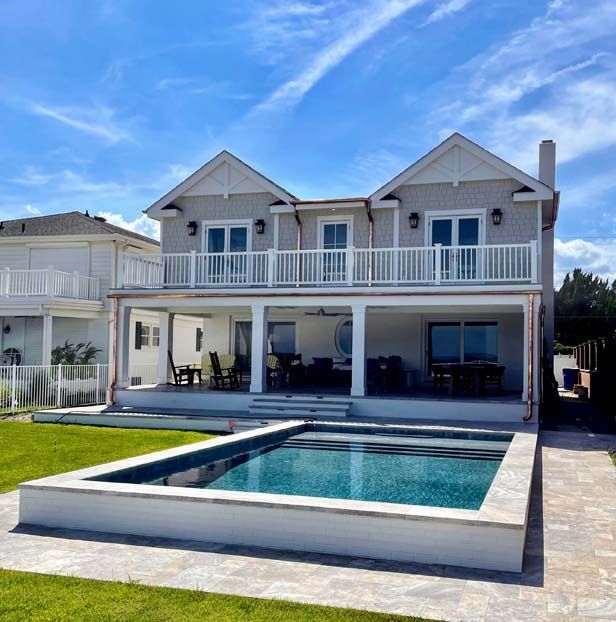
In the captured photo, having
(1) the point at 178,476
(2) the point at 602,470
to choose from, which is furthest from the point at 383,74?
(1) the point at 178,476

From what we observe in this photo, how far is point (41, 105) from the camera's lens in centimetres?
1998

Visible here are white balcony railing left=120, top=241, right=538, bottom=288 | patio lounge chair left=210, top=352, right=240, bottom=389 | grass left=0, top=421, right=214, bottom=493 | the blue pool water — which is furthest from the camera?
patio lounge chair left=210, top=352, right=240, bottom=389

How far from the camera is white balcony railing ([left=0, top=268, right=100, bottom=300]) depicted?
2183cm

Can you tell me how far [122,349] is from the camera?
18.3 m

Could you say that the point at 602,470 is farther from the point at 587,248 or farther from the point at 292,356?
the point at 587,248

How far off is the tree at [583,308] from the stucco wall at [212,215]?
1159 inches

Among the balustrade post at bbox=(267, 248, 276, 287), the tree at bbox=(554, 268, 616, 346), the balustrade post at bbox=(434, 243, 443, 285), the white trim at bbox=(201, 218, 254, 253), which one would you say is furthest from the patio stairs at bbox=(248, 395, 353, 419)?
the tree at bbox=(554, 268, 616, 346)

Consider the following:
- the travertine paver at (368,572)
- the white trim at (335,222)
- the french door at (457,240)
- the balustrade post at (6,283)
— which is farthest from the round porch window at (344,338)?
the travertine paver at (368,572)

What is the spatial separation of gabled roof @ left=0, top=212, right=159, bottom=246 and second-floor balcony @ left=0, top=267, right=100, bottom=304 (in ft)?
6.42

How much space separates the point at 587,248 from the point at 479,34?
131 ft

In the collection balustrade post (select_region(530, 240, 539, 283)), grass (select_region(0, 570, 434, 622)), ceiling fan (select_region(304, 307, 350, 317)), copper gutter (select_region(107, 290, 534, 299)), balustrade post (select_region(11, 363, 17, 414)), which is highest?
balustrade post (select_region(530, 240, 539, 283))

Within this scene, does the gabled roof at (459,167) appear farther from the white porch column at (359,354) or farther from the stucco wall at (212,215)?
the white porch column at (359,354)

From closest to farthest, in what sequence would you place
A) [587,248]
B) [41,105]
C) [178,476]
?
[178,476] < [41,105] < [587,248]

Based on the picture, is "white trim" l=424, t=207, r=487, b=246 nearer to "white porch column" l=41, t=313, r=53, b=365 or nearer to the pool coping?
the pool coping
